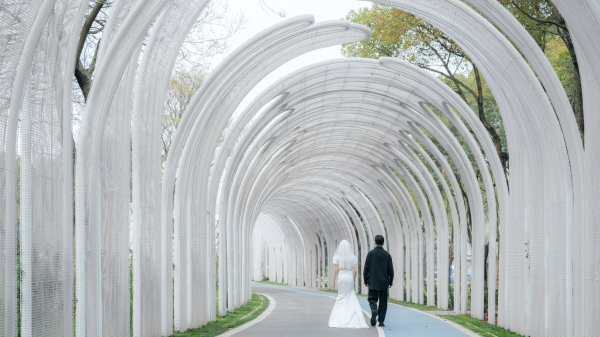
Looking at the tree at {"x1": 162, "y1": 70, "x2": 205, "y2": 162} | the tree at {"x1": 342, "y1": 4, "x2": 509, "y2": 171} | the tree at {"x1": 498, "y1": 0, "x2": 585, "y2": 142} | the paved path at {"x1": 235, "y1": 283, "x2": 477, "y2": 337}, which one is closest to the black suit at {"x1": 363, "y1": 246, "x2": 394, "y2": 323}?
the paved path at {"x1": 235, "y1": 283, "x2": 477, "y2": 337}

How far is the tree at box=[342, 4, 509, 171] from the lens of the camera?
59.8 feet

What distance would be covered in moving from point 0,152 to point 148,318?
4.84 m

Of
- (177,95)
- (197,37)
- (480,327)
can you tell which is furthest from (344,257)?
(177,95)

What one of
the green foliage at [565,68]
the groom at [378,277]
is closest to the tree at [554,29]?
the green foliage at [565,68]

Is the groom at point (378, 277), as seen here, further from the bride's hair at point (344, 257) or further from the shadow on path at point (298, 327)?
the bride's hair at point (344, 257)

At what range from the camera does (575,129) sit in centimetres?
916

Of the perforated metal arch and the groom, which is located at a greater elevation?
the perforated metal arch

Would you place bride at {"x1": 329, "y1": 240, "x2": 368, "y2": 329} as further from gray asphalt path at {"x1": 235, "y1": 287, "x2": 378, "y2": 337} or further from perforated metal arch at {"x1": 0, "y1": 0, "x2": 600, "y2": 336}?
perforated metal arch at {"x1": 0, "y1": 0, "x2": 600, "y2": 336}

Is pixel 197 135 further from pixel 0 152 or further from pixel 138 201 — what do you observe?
pixel 0 152

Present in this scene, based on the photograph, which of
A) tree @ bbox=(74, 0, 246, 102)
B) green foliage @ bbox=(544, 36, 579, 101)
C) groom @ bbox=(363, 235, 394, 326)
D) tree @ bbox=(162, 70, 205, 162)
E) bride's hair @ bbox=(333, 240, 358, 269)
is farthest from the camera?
tree @ bbox=(162, 70, 205, 162)

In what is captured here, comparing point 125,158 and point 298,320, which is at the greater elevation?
point 125,158

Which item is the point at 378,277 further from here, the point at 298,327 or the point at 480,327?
the point at 480,327

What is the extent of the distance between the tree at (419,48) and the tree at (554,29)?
7.25ft

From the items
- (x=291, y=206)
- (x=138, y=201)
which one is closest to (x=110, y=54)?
(x=138, y=201)
